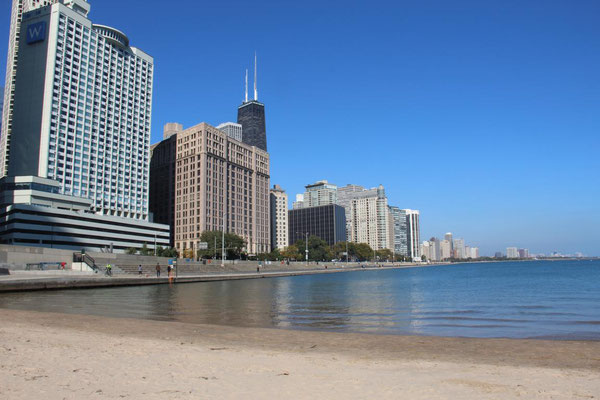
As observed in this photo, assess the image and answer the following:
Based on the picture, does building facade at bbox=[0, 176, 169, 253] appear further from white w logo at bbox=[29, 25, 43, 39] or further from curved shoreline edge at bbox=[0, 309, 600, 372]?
curved shoreline edge at bbox=[0, 309, 600, 372]

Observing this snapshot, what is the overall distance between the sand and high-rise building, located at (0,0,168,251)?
5119 inches

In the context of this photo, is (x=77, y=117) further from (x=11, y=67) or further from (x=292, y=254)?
(x=292, y=254)

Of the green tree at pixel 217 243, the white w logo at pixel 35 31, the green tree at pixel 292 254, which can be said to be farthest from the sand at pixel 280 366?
the green tree at pixel 292 254

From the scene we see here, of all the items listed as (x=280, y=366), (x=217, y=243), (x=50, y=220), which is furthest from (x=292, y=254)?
(x=280, y=366)

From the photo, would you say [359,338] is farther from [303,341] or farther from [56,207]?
[56,207]

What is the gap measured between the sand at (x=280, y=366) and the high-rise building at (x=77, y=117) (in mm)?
130034

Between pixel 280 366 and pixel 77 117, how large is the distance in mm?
164213

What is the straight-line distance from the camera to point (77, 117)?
493ft

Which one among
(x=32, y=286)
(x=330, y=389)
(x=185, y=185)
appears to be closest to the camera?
(x=330, y=389)

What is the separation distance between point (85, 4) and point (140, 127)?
4933 cm

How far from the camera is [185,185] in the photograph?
638 ft

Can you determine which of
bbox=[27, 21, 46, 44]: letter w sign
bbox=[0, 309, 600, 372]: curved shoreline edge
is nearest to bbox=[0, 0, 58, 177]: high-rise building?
bbox=[27, 21, 46, 44]: letter w sign

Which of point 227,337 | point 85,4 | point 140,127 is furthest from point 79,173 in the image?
point 227,337

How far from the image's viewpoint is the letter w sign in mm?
144125
